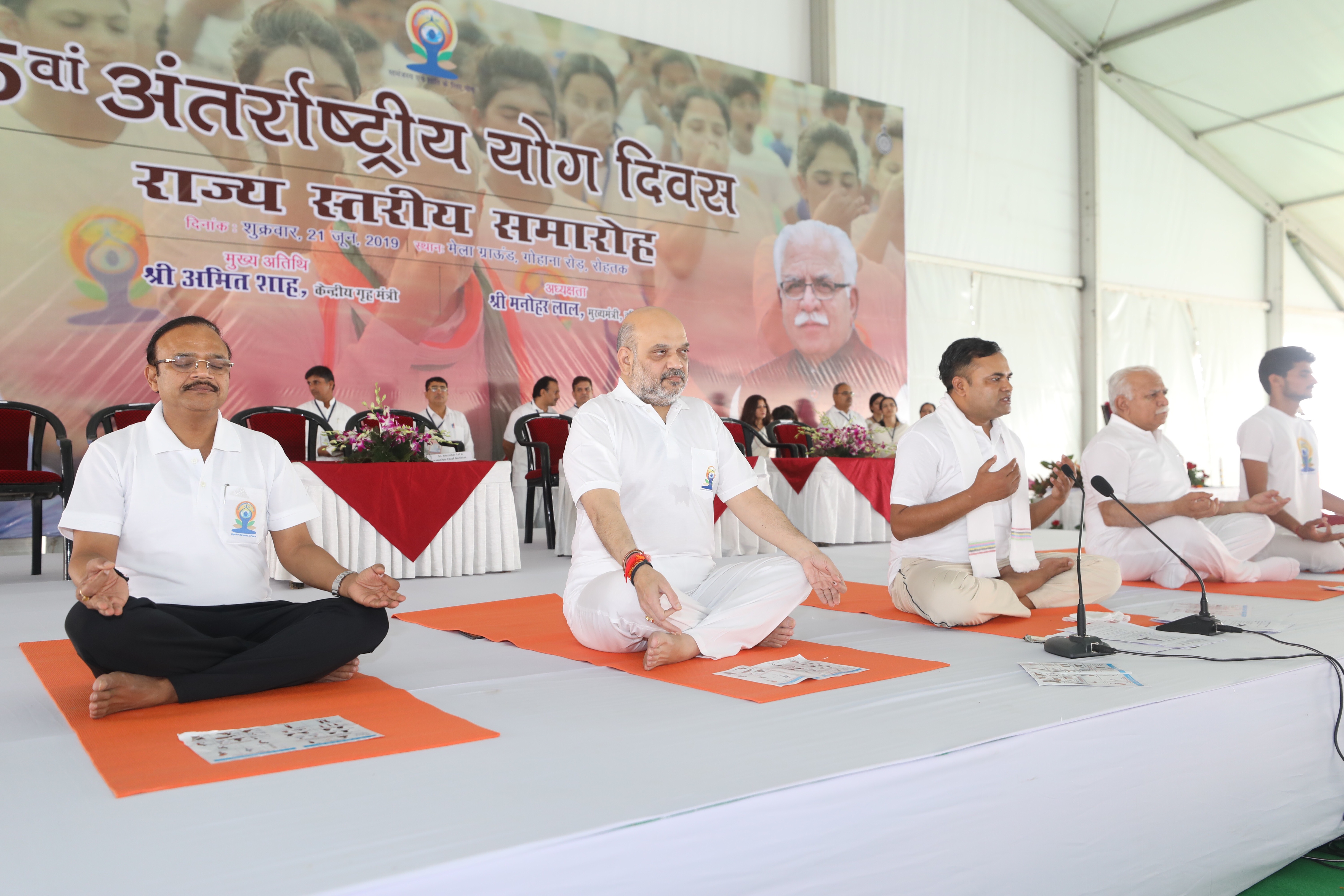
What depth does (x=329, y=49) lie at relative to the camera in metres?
6.98

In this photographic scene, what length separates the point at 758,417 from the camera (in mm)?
8164

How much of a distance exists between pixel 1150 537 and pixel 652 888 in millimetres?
3219

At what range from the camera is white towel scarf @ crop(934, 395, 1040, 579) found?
120 inches

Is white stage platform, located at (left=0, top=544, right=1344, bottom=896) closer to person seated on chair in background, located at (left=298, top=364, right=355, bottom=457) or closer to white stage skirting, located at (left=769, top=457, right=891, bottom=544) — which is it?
white stage skirting, located at (left=769, top=457, right=891, bottom=544)

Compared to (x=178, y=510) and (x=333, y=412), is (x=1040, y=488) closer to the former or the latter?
(x=333, y=412)

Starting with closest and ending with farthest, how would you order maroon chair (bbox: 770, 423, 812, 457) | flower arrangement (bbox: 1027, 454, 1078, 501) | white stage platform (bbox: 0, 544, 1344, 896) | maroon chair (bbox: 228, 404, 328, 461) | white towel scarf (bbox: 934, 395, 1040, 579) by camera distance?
white stage platform (bbox: 0, 544, 1344, 896) < white towel scarf (bbox: 934, 395, 1040, 579) < maroon chair (bbox: 228, 404, 328, 461) < maroon chair (bbox: 770, 423, 812, 457) < flower arrangement (bbox: 1027, 454, 1078, 501)

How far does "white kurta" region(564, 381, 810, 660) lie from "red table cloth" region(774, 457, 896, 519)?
3.88 m

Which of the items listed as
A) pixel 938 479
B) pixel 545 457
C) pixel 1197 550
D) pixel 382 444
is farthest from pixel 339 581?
pixel 545 457

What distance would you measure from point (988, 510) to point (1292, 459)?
5.99ft

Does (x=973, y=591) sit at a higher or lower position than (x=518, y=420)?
lower

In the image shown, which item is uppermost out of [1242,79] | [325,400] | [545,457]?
[1242,79]

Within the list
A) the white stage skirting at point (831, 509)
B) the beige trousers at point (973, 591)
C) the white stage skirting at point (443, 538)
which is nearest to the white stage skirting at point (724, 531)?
the white stage skirting at point (831, 509)

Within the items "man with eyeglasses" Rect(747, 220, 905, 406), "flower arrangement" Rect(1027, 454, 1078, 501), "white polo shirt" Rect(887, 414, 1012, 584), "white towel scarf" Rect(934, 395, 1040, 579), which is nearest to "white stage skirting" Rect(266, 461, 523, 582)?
"white polo shirt" Rect(887, 414, 1012, 584)

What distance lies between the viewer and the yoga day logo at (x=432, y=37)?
732 centimetres
